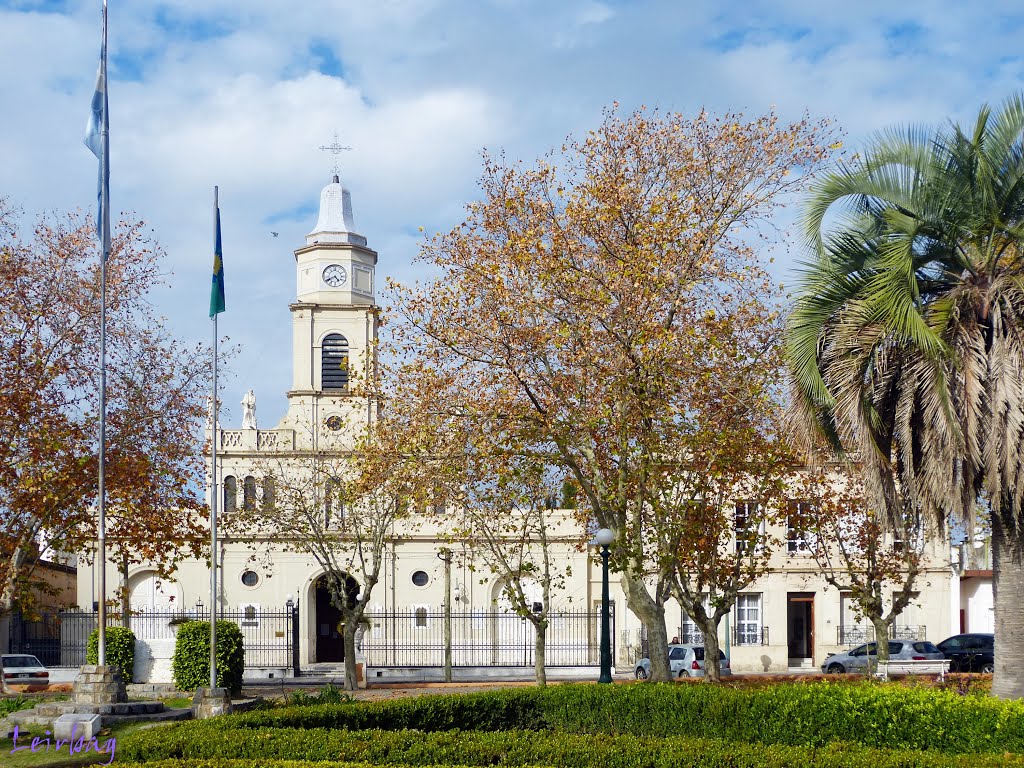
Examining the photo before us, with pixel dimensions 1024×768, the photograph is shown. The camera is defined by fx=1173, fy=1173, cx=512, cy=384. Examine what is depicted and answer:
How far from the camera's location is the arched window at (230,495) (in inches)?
1764

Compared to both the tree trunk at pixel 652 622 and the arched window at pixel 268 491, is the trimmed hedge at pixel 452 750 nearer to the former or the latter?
the tree trunk at pixel 652 622

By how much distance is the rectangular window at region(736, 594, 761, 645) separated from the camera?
39000 millimetres

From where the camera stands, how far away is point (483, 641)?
1551 inches

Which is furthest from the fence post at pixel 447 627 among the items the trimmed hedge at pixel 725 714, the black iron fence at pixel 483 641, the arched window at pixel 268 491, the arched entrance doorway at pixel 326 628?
the trimmed hedge at pixel 725 714

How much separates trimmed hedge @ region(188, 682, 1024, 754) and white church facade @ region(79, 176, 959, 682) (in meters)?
19.2

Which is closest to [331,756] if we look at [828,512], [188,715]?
[188,715]

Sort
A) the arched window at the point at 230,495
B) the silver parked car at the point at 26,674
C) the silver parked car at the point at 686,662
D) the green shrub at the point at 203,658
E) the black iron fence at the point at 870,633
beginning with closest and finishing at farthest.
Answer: the green shrub at the point at 203,658
the silver parked car at the point at 26,674
the silver parked car at the point at 686,662
the black iron fence at the point at 870,633
the arched window at the point at 230,495

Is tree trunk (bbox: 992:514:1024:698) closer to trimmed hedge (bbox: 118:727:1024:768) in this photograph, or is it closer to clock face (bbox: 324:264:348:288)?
trimmed hedge (bbox: 118:727:1024:768)

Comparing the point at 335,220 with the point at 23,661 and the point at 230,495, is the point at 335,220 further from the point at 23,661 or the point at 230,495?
the point at 23,661

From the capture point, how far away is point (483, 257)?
18.5 meters

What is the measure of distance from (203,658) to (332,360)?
27553 millimetres

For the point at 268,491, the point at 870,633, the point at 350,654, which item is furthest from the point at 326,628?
the point at 870,633

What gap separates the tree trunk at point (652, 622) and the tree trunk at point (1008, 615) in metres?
5.63

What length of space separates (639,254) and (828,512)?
10.5 m
